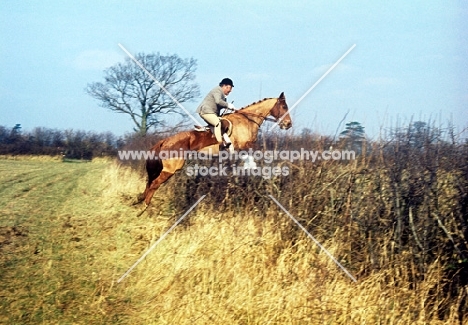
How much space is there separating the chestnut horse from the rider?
0.23 meters

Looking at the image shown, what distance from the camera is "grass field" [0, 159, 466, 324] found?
5.54 metres

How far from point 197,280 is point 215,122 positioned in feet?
17.6

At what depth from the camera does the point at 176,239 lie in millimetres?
8305

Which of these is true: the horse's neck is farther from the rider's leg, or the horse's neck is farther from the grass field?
the grass field

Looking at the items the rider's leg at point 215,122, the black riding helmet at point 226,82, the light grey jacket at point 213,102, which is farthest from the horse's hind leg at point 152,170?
the black riding helmet at point 226,82

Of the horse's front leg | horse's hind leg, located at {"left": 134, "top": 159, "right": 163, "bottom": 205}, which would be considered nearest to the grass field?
the horse's front leg

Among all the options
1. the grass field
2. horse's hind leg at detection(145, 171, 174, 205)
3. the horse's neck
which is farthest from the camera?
the horse's neck

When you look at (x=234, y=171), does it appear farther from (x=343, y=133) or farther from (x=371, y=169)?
(x=371, y=169)

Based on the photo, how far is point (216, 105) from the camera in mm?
11195

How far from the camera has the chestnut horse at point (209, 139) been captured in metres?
11.1

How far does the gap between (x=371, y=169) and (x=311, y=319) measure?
7.72ft

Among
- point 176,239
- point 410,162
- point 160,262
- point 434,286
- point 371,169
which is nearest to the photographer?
point 434,286

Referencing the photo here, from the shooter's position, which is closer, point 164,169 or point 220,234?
point 220,234

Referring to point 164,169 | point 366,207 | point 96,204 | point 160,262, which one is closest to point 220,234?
point 160,262
